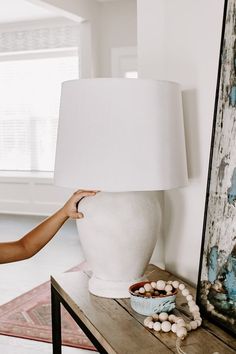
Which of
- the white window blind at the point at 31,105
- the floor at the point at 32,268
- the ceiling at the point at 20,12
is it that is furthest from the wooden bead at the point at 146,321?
the white window blind at the point at 31,105

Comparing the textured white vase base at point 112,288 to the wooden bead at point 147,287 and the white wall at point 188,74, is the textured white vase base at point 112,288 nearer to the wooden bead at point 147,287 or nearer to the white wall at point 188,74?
the wooden bead at point 147,287

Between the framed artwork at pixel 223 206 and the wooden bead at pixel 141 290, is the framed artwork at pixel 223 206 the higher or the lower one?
the higher one

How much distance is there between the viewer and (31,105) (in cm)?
644

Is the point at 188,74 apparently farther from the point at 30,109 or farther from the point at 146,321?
the point at 30,109

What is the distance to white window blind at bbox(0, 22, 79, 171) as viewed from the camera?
6250mm

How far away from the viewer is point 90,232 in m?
1.44

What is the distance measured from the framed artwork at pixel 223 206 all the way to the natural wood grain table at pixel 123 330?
2.4 inches

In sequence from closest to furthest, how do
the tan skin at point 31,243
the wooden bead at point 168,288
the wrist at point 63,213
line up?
1. the wooden bead at point 168,288
2. the wrist at point 63,213
3. the tan skin at point 31,243

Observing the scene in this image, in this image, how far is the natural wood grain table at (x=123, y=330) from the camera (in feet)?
3.64

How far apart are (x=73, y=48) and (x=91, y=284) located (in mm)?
4906

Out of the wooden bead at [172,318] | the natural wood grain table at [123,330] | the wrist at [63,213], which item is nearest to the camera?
the natural wood grain table at [123,330]

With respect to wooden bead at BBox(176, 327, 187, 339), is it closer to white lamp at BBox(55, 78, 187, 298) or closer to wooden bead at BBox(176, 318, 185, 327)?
wooden bead at BBox(176, 318, 185, 327)

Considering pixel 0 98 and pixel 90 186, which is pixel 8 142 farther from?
pixel 90 186

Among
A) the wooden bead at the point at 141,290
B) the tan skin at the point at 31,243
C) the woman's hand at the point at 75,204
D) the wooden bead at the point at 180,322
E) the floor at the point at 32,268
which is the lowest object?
the floor at the point at 32,268
